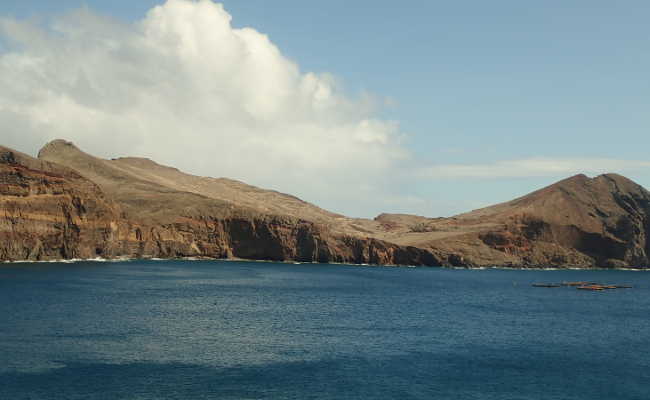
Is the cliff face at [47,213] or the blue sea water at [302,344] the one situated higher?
the cliff face at [47,213]

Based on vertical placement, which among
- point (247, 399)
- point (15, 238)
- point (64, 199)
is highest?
point (64, 199)

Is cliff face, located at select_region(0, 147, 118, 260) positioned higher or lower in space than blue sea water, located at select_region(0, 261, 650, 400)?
higher

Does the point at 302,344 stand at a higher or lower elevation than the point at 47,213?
lower

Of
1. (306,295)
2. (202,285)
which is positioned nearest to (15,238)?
(202,285)

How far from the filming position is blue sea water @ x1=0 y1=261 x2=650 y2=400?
163 ft

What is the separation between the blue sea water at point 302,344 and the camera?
49.7m

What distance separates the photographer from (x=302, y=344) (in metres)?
65.9

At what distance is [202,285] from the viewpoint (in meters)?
124

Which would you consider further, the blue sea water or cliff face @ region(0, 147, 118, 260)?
cliff face @ region(0, 147, 118, 260)

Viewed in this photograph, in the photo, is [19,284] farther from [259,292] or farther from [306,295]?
[306,295]

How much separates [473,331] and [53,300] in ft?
197

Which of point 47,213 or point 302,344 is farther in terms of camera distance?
point 47,213

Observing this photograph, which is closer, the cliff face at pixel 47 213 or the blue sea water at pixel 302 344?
the blue sea water at pixel 302 344

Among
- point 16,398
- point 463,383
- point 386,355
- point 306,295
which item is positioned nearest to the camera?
point 16,398
